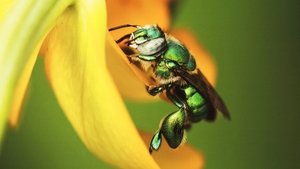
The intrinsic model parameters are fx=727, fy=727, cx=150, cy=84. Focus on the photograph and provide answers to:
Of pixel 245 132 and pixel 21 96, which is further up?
pixel 21 96

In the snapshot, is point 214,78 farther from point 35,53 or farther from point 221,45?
point 35,53

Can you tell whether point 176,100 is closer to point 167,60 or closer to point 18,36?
→ point 167,60

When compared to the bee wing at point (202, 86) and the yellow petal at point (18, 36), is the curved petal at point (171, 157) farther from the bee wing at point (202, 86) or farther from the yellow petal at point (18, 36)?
the yellow petal at point (18, 36)

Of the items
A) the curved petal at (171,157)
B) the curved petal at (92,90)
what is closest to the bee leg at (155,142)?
the curved petal at (171,157)

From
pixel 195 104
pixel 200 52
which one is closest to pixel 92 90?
pixel 195 104

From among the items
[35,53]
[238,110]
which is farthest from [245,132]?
[35,53]

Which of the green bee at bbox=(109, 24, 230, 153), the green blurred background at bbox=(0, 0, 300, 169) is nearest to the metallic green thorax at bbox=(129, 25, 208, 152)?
the green bee at bbox=(109, 24, 230, 153)

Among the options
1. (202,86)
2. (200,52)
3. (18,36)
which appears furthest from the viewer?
(200,52)
